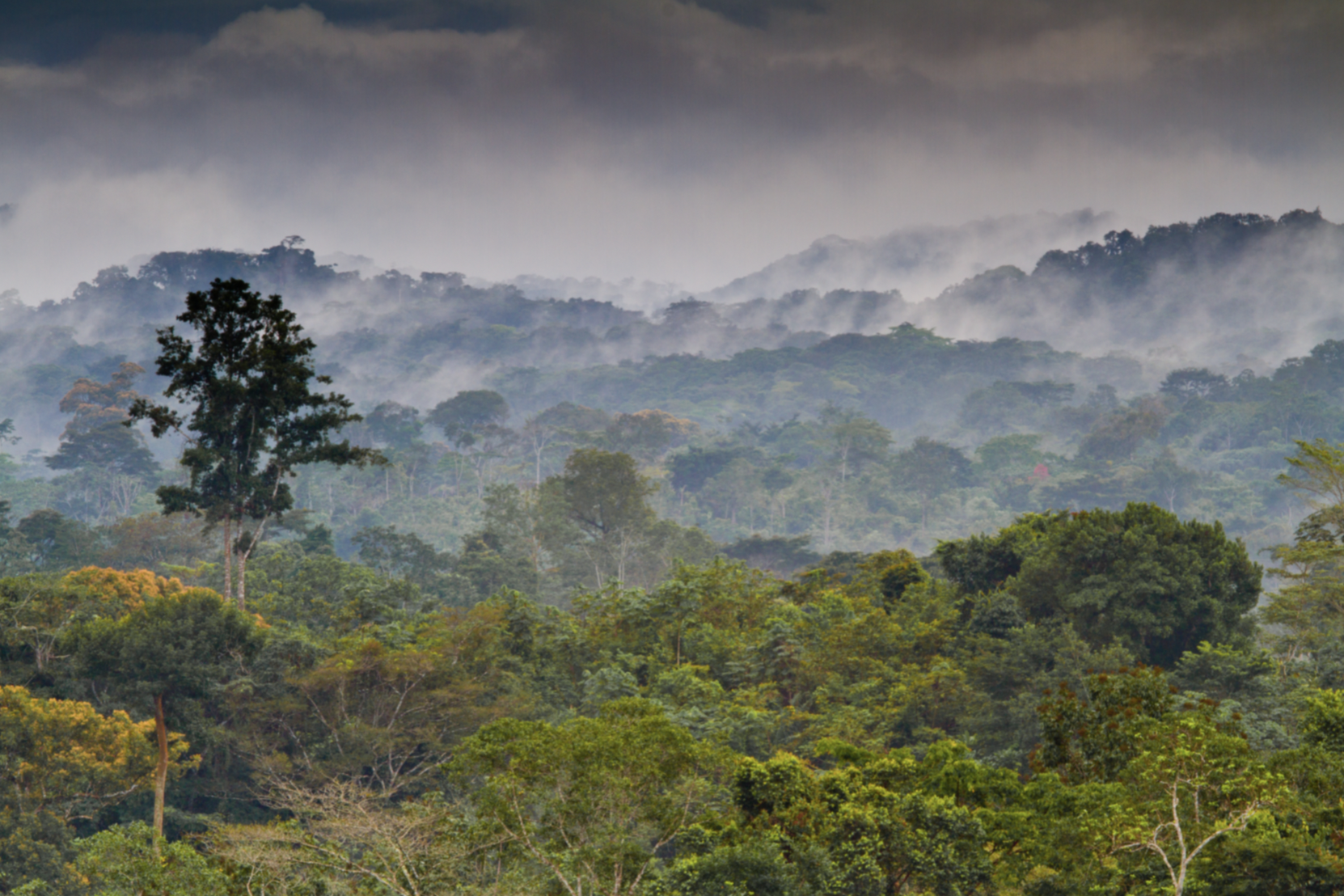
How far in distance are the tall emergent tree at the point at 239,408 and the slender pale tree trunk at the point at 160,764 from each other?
4.88 meters

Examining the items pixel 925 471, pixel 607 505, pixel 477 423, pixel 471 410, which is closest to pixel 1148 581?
pixel 607 505

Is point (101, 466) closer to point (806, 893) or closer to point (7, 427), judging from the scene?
point (7, 427)

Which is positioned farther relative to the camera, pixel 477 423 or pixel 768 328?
pixel 768 328

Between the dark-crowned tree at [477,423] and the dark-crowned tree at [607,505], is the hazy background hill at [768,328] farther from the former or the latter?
the dark-crowned tree at [607,505]

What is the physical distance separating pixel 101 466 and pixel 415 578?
3221cm

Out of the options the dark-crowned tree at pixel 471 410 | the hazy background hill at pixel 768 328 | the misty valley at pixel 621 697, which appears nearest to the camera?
the misty valley at pixel 621 697

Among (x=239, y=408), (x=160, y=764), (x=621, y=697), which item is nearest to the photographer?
(x=160, y=764)

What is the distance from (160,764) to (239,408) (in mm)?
9122

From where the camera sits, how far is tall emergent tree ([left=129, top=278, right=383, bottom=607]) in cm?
2534

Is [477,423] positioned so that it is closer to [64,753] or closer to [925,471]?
[925,471]

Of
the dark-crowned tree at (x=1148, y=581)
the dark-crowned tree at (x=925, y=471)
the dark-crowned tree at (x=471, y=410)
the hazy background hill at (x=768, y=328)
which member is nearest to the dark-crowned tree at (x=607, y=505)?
the dark-crowned tree at (x=1148, y=581)

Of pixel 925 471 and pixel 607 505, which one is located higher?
pixel 925 471

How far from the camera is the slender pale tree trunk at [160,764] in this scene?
18953 millimetres

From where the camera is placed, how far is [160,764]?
1973cm
